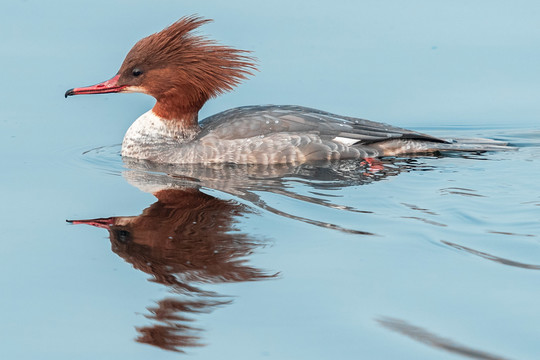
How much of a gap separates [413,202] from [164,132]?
126 inches

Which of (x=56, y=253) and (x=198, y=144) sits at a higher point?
(x=198, y=144)

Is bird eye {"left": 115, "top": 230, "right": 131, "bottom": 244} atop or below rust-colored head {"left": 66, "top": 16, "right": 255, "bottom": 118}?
below

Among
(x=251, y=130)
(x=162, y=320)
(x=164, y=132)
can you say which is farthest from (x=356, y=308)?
(x=164, y=132)

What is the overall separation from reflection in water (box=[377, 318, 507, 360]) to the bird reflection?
43.3 inches

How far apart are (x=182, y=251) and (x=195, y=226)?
58 cm

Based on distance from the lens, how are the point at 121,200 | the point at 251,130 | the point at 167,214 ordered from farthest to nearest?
the point at 251,130, the point at 121,200, the point at 167,214

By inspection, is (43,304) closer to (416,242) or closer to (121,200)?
(121,200)

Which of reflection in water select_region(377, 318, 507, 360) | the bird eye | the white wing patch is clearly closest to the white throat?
the white wing patch

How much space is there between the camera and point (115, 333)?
5.44 meters

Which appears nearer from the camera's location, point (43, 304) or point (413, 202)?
point (43, 304)

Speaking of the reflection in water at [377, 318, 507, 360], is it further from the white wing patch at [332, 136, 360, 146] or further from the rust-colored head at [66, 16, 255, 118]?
the rust-colored head at [66, 16, 255, 118]

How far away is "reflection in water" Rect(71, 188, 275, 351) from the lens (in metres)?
5.50

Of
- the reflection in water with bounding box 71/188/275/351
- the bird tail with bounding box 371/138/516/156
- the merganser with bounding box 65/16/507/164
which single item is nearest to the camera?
the reflection in water with bounding box 71/188/275/351

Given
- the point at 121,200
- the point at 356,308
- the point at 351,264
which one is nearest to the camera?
the point at 356,308
